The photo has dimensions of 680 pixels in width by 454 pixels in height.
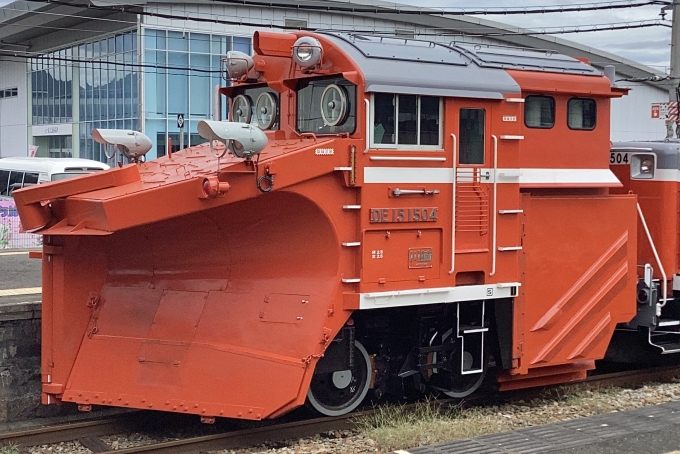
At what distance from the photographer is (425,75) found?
7934mm

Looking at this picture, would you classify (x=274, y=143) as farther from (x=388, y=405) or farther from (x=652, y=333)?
(x=652, y=333)

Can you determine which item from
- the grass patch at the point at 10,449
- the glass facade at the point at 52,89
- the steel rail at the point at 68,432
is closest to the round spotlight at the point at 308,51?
the steel rail at the point at 68,432

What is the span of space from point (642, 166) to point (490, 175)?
3.16 m

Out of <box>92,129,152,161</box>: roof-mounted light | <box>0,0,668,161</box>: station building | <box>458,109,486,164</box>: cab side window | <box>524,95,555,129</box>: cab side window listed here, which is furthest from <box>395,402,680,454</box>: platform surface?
<box>0,0,668,161</box>: station building

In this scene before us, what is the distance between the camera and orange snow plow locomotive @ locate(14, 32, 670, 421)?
7402 mm

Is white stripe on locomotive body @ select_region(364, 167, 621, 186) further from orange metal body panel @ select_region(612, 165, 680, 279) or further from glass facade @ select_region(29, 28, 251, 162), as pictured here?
glass facade @ select_region(29, 28, 251, 162)

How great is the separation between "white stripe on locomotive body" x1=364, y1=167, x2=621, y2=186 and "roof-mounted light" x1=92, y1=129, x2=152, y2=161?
2522 millimetres

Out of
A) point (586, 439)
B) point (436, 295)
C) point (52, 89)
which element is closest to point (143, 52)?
point (52, 89)

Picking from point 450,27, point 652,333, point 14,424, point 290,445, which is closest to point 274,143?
point 290,445

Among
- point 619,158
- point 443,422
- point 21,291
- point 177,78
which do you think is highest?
point 177,78

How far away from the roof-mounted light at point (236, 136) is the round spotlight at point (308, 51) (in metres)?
1.30

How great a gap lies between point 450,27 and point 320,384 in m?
33.3

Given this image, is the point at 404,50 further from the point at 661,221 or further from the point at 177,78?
the point at 177,78

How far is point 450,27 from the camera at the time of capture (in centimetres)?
3934
